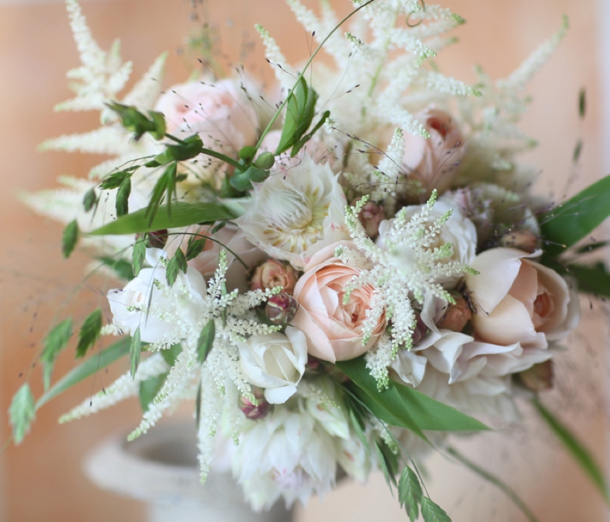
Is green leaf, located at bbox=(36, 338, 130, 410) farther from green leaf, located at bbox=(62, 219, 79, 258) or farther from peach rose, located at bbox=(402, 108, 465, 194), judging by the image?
peach rose, located at bbox=(402, 108, 465, 194)

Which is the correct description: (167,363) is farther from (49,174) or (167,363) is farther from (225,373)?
(49,174)

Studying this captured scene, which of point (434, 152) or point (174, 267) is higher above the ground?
point (434, 152)

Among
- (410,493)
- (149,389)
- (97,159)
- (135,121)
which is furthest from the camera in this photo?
(97,159)

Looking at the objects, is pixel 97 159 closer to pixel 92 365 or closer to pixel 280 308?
pixel 92 365

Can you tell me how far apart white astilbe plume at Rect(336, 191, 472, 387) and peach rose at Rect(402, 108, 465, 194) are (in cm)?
12

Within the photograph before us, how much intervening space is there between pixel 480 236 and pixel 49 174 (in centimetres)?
93

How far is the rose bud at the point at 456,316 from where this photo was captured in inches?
18.2

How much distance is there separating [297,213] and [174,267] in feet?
0.40

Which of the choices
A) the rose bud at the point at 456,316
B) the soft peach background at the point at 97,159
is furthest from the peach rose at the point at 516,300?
the soft peach background at the point at 97,159

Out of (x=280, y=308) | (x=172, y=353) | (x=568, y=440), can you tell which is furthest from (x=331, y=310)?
Answer: (x=568, y=440)

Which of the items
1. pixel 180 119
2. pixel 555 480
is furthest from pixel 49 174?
pixel 555 480

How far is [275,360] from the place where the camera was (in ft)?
1.43

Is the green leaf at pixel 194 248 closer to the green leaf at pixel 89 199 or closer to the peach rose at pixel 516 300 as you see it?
the green leaf at pixel 89 199

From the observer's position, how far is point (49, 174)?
109 centimetres
